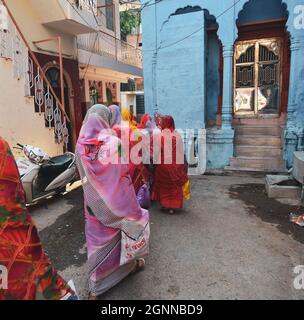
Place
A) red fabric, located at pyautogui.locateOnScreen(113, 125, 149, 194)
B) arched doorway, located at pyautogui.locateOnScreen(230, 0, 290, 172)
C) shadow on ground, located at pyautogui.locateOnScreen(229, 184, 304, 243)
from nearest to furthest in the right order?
red fabric, located at pyautogui.locateOnScreen(113, 125, 149, 194) < shadow on ground, located at pyautogui.locateOnScreen(229, 184, 304, 243) < arched doorway, located at pyautogui.locateOnScreen(230, 0, 290, 172)

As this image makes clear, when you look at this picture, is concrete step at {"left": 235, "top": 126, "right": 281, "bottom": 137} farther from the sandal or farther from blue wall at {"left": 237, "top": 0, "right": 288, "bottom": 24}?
the sandal

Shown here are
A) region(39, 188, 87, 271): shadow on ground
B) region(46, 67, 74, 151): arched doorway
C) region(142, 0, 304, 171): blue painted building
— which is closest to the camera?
region(39, 188, 87, 271): shadow on ground

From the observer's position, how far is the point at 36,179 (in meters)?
4.88

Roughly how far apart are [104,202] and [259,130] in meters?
6.21

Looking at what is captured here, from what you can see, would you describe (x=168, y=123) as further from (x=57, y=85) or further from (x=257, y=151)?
(x=57, y=85)

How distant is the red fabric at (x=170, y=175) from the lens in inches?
173

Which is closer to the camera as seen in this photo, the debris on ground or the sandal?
the sandal

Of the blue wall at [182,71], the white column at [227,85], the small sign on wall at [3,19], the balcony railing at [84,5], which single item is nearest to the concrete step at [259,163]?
the white column at [227,85]

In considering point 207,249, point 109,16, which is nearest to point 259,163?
point 207,249

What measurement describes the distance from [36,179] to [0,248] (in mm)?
3760

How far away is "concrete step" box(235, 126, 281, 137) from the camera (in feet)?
24.7

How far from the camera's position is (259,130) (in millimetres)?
7688

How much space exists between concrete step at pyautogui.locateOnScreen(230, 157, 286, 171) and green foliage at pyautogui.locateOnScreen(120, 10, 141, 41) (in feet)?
41.1

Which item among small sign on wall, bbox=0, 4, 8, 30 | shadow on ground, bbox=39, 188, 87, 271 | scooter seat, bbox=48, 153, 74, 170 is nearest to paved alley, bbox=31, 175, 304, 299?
shadow on ground, bbox=39, 188, 87, 271
